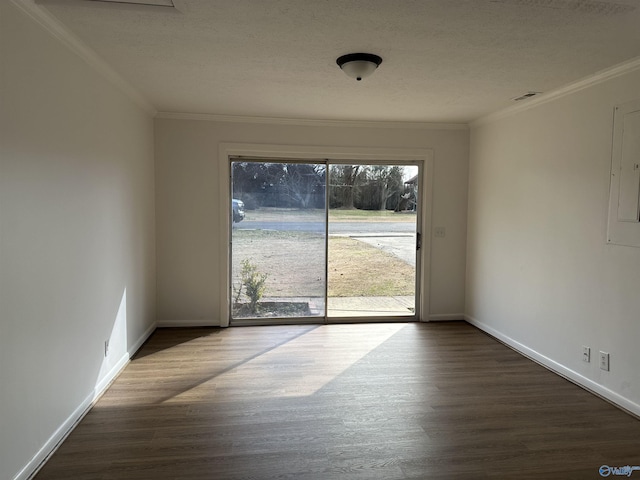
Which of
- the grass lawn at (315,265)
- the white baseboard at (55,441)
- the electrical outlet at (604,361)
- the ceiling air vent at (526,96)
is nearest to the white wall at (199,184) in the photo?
the grass lawn at (315,265)

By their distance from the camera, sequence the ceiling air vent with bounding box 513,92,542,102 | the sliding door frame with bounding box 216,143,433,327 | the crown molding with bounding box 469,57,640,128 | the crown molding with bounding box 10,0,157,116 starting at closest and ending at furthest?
the crown molding with bounding box 10,0,157,116 → the crown molding with bounding box 469,57,640,128 → the ceiling air vent with bounding box 513,92,542,102 → the sliding door frame with bounding box 216,143,433,327

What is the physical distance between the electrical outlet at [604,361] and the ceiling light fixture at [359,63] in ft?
8.72

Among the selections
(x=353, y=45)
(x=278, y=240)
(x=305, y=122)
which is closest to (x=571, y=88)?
(x=353, y=45)

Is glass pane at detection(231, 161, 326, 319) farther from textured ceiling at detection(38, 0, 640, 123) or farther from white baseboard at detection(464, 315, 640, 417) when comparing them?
white baseboard at detection(464, 315, 640, 417)

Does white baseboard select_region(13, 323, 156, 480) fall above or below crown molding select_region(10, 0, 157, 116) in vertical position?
below

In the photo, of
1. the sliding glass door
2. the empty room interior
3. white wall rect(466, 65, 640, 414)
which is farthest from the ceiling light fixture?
the sliding glass door

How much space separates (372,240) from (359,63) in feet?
8.80

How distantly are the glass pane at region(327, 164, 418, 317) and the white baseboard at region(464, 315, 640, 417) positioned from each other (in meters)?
1.15

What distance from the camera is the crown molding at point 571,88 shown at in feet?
9.40

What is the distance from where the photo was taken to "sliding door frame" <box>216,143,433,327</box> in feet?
15.4

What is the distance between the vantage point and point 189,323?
4789 millimetres

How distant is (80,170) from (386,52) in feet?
6.94

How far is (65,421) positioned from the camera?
2.49m

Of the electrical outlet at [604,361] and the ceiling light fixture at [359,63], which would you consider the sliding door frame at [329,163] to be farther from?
the electrical outlet at [604,361]
